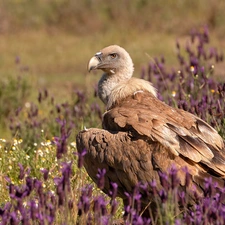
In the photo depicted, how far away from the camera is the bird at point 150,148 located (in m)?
4.60

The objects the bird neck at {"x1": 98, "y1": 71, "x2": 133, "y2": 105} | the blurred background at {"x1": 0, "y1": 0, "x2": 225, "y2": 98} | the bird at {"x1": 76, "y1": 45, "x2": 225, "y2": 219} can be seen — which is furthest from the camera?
the blurred background at {"x1": 0, "y1": 0, "x2": 225, "y2": 98}

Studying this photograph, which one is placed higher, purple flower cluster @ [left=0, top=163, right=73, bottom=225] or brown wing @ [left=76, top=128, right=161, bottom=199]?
purple flower cluster @ [left=0, top=163, right=73, bottom=225]

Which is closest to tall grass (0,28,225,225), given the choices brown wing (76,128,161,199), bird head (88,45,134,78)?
brown wing (76,128,161,199)

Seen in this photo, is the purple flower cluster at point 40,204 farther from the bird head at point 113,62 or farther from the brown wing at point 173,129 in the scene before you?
the bird head at point 113,62

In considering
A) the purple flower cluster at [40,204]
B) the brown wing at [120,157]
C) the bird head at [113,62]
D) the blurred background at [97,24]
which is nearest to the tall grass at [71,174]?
the purple flower cluster at [40,204]

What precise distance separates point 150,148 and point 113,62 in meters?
1.70

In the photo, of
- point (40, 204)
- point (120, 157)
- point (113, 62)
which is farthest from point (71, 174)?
point (113, 62)

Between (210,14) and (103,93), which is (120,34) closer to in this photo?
(210,14)

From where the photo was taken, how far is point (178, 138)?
4.69 m

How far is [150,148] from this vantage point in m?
4.70

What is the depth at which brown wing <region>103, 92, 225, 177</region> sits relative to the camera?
4.61m

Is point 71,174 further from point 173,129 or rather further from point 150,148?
point 173,129

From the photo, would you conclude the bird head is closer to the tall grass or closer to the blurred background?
the tall grass

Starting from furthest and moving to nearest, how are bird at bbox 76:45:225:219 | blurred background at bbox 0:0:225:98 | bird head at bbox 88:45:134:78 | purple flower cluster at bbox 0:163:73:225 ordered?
blurred background at bbox 0:0:225:98
bird head at bbox 88:45:134:78
bird at bbox 76:45:225:219
purple flower cluster at bbox 0:163:73:225
